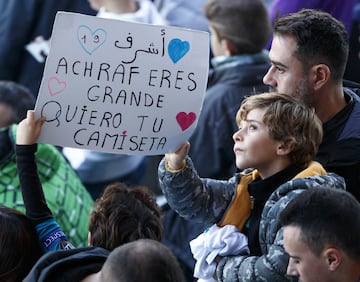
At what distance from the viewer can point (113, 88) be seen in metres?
3.77

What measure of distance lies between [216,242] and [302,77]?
2.51 feet

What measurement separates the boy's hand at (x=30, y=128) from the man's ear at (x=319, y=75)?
1.04 m

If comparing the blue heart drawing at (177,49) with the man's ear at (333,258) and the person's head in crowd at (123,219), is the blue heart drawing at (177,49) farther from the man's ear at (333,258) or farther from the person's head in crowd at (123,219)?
the man's ear at (333,258)

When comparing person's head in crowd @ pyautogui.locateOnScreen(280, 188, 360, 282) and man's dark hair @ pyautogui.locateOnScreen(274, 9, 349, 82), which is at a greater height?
man's dark hair @ pyautogui.locateOnScreen(274, 9, 349, 82)

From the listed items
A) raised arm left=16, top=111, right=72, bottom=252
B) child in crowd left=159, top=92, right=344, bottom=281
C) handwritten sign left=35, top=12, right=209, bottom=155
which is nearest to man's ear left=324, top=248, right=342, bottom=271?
child in crowd left=159, top=92, right=344, bottom=281

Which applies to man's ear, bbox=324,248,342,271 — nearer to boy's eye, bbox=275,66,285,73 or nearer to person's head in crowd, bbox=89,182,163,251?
person's head in crowd, bbox=89,182,163,251

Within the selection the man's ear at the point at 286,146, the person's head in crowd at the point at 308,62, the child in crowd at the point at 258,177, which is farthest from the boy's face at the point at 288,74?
the man's ear at the point at 286,146

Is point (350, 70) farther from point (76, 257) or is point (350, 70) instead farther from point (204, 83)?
point (76, 257)

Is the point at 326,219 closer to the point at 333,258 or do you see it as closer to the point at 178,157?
the point at 333,258

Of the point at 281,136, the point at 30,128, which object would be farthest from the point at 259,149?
the point at 30,128

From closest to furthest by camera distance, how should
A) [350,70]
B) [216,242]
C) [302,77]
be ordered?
[216,242], [302,77], [350,70]

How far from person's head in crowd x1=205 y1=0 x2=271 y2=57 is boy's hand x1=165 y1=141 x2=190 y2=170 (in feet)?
6.85

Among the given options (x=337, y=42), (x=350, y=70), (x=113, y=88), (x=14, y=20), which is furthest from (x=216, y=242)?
(x=14, y=20)

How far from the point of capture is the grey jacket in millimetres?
3498
